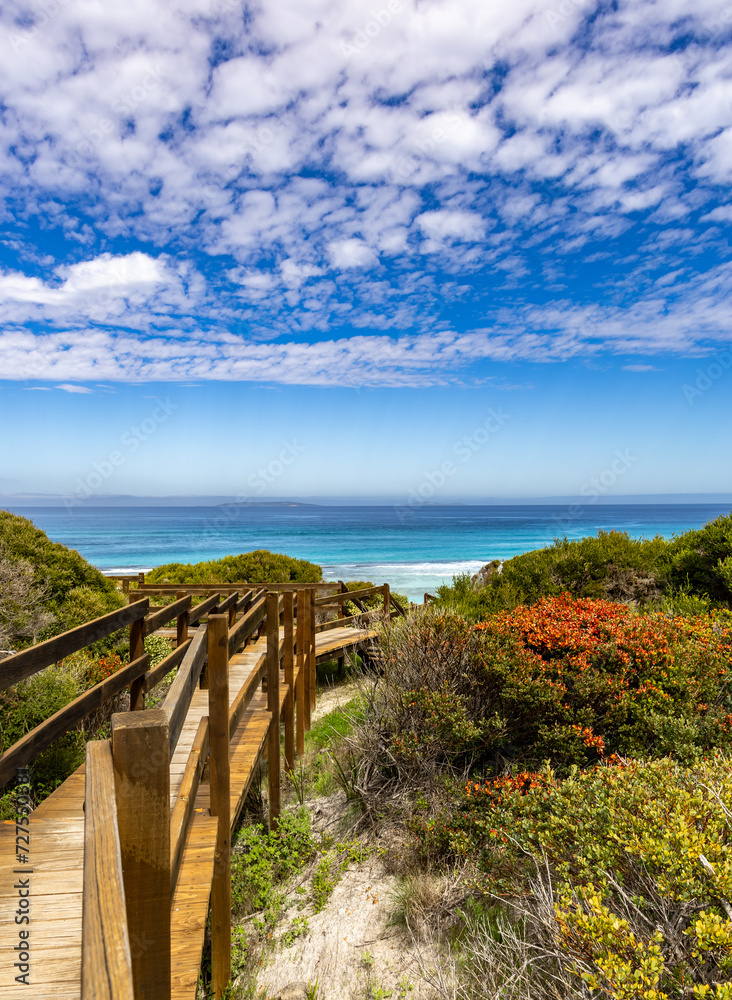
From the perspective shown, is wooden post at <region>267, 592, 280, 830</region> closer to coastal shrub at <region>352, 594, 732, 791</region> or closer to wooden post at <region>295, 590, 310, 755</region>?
coastal shrub at <region>352, 594, 732, 791</region>

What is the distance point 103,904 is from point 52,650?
193 cm

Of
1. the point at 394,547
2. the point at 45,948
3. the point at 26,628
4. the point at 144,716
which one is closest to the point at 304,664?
the point at 26,628

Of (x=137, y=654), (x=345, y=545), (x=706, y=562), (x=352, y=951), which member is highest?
(x=137, y=654)

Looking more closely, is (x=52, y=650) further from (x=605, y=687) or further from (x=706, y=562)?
(x=706, y=562)

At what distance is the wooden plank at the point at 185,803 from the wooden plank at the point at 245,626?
0.52 metres

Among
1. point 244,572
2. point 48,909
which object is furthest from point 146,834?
point 244,572

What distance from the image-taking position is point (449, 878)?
3980 millimetres

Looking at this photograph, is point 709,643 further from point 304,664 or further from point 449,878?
point 304,664

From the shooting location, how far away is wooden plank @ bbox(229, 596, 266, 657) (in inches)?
146

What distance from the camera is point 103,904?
86cm

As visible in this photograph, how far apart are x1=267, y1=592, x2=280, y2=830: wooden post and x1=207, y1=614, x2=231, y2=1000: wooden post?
Result: 1.78 m

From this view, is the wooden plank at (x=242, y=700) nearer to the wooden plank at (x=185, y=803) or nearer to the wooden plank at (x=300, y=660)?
the wooden plank at (x=185, y=803)

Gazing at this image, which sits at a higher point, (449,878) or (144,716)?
(144,716)

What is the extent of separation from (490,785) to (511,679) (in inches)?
37.9
